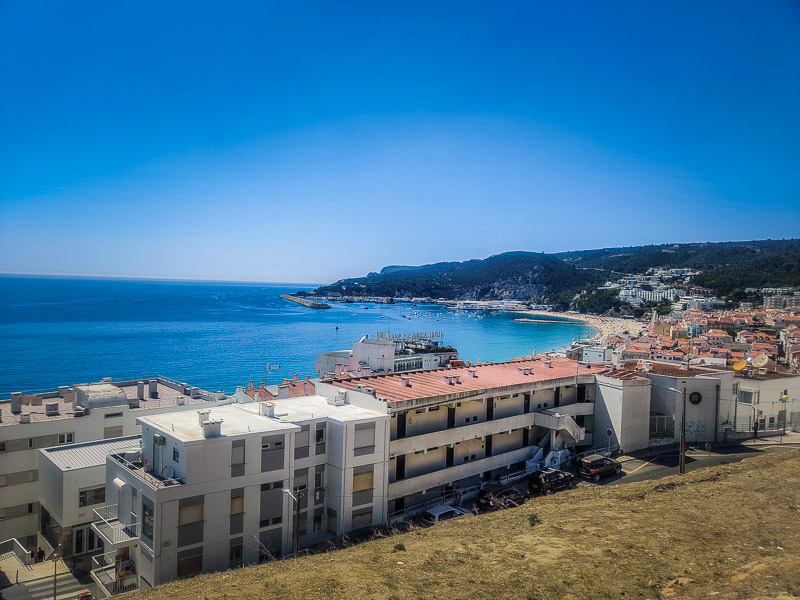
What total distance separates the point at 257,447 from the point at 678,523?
43.8ft

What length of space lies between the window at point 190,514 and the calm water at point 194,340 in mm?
53831

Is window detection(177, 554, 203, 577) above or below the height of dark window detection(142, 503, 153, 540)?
below

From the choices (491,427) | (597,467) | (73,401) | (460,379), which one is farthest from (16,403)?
→ (597,467)

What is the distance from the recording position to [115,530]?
55.6 feet

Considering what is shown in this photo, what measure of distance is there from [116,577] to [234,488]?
4.43 meters

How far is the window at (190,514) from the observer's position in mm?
16266

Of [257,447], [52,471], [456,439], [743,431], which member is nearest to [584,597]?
[257,447]

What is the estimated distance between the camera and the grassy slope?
11.4 metres

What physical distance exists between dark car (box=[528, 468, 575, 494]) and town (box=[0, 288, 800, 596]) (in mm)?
227

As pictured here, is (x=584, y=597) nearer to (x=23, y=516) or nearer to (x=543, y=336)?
(x=23, y=516)

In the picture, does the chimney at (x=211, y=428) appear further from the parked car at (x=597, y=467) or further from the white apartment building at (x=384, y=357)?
the white apartment building at (x=384, y=357)

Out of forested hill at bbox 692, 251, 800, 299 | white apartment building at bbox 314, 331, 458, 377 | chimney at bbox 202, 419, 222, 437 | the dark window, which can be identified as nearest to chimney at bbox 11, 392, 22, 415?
the dark window

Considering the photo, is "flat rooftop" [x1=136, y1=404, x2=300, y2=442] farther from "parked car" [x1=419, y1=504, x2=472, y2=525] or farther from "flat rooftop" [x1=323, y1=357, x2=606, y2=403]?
"parked car" [x1=419, y1=504, x2=472, y2=525]

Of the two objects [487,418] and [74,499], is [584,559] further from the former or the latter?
[74,499]
